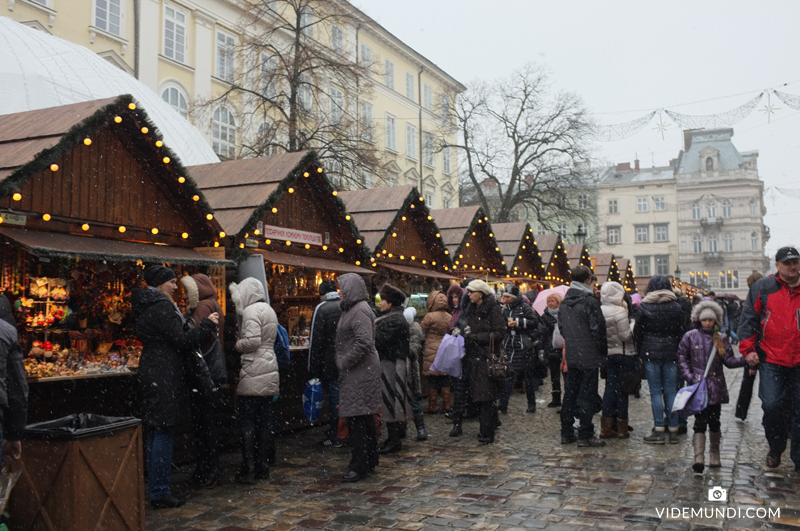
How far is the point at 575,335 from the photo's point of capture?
7805 mm

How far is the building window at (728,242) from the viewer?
71375mm

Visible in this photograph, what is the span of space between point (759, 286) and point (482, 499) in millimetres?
3203

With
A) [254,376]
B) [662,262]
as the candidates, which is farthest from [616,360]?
[662,262]

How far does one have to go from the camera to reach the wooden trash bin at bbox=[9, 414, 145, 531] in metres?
4.26

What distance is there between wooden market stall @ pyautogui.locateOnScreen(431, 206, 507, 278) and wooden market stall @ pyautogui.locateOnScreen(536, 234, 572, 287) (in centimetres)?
352

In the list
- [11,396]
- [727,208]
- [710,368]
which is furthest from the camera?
[727,208]

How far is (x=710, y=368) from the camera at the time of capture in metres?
6.43

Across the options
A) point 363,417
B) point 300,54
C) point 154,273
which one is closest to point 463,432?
point 363,417

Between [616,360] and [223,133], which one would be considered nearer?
[616,360]

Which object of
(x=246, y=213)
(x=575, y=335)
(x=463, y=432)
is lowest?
(x=463, y=432)

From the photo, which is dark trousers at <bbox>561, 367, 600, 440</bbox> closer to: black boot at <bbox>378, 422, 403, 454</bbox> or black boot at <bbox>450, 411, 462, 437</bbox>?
black boot at <bbox>450, 411, 462, 437</bbox>

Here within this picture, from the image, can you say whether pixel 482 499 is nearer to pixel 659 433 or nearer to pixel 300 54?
pixel 659 433

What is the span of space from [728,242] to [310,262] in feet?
232

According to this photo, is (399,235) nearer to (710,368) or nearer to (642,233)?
(710,368)
